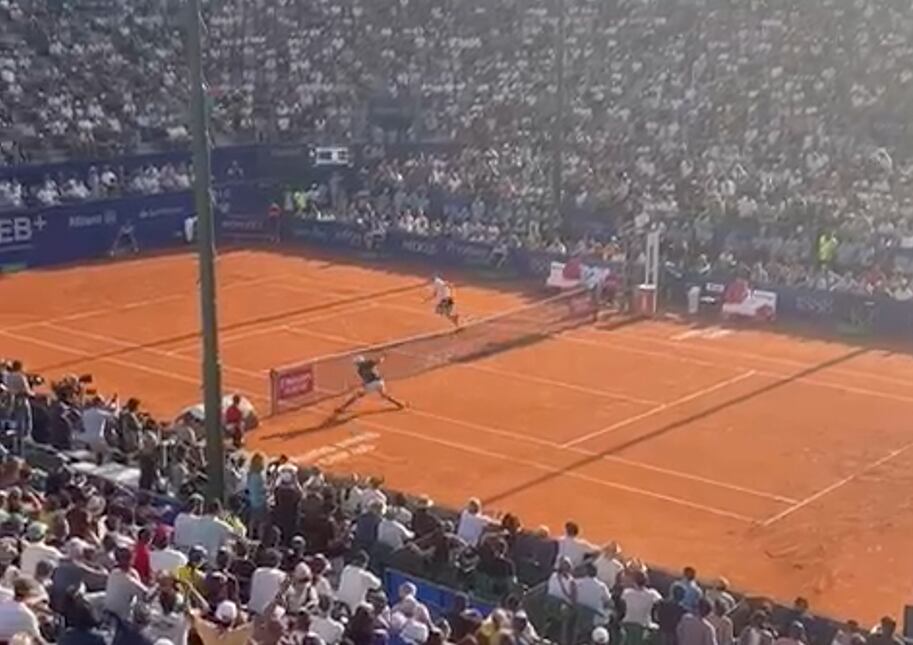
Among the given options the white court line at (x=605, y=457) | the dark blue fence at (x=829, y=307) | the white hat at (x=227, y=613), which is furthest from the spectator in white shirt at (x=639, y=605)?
the dark blue fence at (x=829, y=307)

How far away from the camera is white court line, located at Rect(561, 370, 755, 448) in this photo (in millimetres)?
28859

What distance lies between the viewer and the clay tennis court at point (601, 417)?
24.1 metres

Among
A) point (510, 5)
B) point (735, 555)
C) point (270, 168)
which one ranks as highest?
point (510, 5)

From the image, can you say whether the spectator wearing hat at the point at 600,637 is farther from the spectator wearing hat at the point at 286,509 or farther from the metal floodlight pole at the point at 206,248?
the metal floodlight pole at the point at 206,248

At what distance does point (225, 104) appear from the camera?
56500 millimetres

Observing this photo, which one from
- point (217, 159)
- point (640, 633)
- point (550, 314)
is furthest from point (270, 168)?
point (640, 633)

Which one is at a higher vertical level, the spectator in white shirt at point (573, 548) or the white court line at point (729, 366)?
the spectator in white shirt at point (573, 548)

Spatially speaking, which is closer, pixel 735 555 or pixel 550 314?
pixel 735 555

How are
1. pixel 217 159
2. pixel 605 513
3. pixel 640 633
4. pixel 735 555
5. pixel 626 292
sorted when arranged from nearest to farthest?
pixel 640 633
pixel 735 555
pixel 605 513
pixel 626 292
pixel 217 159

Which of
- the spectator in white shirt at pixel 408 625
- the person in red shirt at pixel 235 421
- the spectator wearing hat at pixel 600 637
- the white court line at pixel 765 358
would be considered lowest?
the white court line at pixel 765 358

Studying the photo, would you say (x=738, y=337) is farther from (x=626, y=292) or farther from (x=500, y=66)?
(x=500, y=66)

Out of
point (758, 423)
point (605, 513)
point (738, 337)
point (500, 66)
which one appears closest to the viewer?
point (605, 513)

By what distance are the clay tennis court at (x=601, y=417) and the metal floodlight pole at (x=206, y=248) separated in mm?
5754

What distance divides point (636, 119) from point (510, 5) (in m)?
9.58
